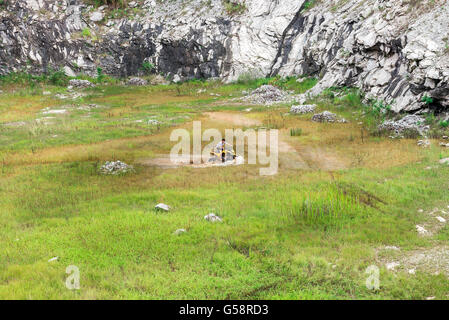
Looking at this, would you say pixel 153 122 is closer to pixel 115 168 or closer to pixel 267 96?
Answer: pixel 115 168

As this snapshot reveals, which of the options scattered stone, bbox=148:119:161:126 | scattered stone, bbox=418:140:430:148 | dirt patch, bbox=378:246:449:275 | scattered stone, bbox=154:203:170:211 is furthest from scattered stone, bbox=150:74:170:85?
dirt patch, bbox=378:246:449:275

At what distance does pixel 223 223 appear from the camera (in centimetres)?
938

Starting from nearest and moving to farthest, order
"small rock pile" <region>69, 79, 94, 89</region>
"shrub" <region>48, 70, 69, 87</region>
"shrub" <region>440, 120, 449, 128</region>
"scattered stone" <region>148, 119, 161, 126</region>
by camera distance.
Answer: "shrub" <region>440, 120, 449, 128</region>, "scattered stone" <region>148, 119, 161, 126</region>, "small rock pile" <region>69, 79, 94, 89</region>, "shrub" <region>48, 70, 69, 87</region>

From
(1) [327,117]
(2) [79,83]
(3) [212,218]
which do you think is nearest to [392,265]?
(3) [212,218]

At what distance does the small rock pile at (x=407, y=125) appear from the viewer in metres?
19.3

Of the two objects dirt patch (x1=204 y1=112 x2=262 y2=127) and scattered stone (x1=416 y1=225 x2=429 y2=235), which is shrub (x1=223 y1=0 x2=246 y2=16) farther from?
scattered stone (x1=416 y1=225 x2=429 y2=235)

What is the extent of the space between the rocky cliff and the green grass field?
13.3 metres

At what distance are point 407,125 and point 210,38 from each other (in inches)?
1382

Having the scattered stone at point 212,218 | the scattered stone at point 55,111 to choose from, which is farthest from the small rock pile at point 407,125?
the scattered stone at point 55,111

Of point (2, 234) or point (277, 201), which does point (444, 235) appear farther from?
point (2, 234)

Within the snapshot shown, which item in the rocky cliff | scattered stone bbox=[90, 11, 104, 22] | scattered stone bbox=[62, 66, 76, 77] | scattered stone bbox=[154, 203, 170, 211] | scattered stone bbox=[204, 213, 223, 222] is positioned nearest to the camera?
scattered stone bbox=[204, 213, 223, 222]

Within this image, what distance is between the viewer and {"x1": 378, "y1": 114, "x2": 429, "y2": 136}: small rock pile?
19312 mm

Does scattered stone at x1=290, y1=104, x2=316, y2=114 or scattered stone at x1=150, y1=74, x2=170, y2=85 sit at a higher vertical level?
scattered stone at x1=150, y1=74, x2=170, y2=85
